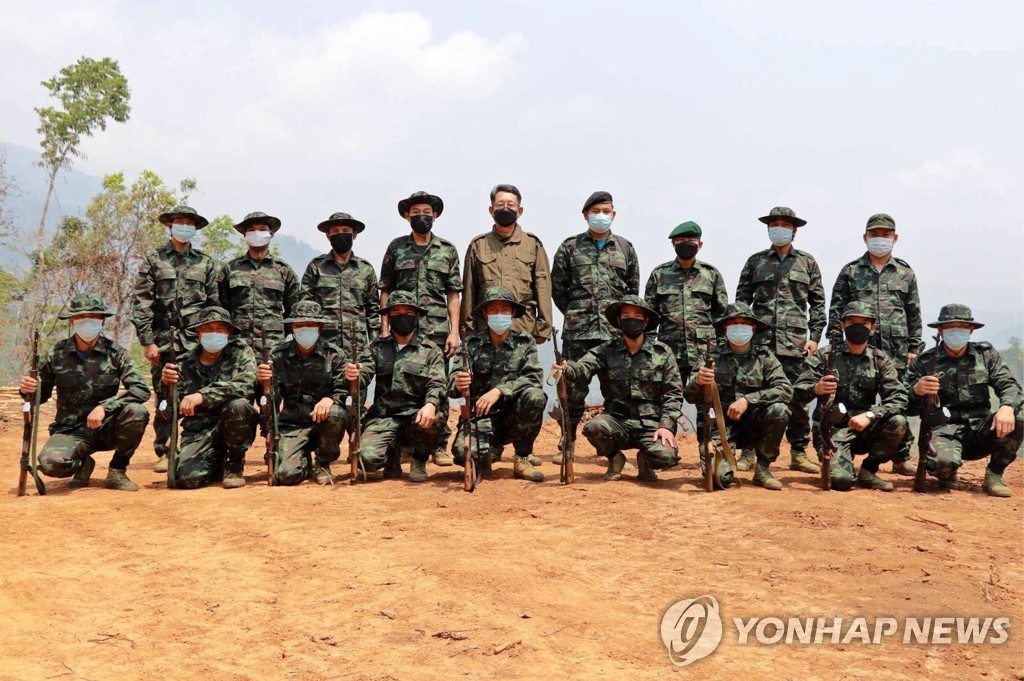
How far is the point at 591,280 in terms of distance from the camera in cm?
931

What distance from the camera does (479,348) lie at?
8.89 m

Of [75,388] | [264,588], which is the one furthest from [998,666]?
[75,388]

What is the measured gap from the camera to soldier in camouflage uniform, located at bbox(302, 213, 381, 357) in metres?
9.46

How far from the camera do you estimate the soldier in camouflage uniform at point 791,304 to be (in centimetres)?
951

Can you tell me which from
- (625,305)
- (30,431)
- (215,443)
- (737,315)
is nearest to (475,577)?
(625,305)

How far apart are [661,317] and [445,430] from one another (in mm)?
2838

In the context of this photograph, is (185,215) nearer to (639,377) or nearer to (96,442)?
(96,442)

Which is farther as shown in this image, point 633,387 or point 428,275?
point 428,275

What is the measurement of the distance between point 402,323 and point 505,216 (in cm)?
173

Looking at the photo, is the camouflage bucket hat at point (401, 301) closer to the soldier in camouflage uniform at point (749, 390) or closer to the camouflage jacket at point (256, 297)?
the camouflage jacket at point (256, 297)

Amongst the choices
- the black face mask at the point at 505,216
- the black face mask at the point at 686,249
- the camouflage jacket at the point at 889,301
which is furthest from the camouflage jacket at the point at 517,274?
the camouflage jacket at the point at 889,301

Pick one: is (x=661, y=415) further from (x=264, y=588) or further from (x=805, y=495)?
(x=264, y=588)

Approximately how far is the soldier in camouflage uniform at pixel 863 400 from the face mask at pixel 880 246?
930mm

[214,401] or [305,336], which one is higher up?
[305,336]
